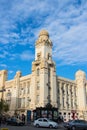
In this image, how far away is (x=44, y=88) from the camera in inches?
2562

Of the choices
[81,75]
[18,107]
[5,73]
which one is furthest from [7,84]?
[81,75]

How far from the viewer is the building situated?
6644cm

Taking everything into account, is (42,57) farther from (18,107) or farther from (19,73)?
(18,107)

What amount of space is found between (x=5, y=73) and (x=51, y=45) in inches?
945

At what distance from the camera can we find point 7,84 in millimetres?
83250

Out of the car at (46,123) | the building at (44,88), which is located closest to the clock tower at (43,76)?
the building at (44,88)

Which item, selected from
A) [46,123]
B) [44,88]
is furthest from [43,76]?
[46,123]

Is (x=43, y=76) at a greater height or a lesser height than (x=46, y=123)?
greater

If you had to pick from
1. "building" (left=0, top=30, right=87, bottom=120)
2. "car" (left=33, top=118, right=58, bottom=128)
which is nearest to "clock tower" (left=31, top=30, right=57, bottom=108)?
"building" (left=0, top=30, right=87, bottom=120)

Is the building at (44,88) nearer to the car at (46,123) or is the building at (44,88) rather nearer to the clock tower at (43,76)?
the clock tower at (43,76)

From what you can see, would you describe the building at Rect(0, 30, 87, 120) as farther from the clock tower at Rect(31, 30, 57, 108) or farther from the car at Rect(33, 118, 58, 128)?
the car at Rect(33, 118, 58, 128)

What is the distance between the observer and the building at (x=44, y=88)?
66438 mm

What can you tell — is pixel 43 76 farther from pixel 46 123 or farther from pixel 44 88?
pixel 46 123

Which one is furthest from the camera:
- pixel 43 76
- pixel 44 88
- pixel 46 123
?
pixel 43 76
